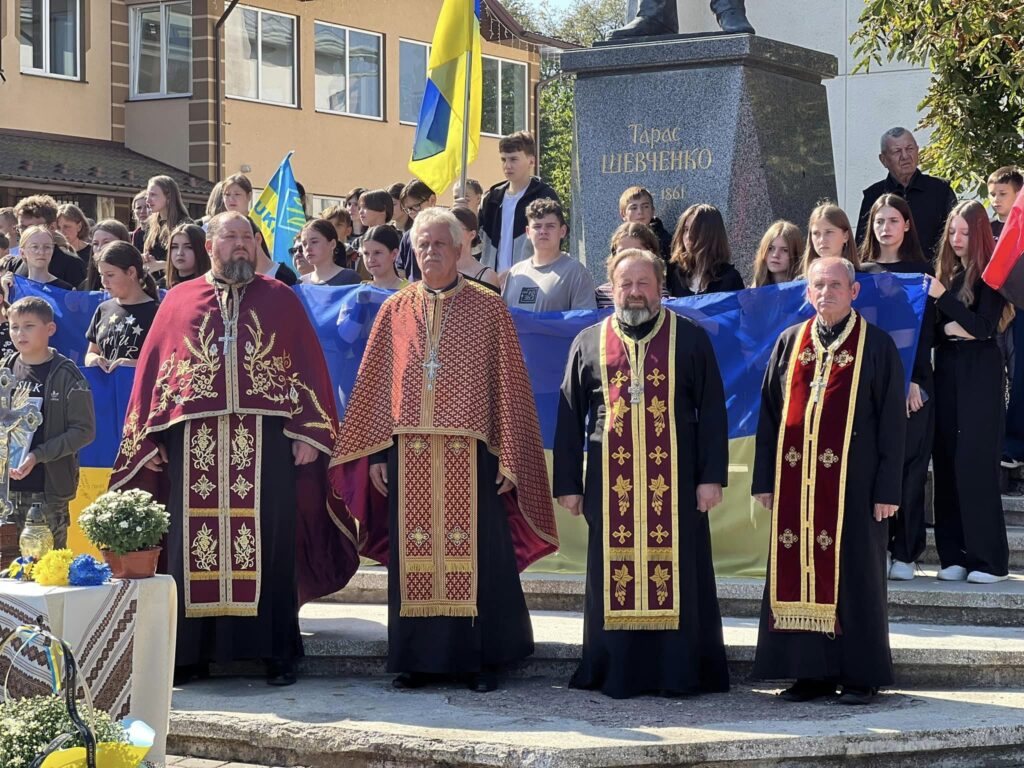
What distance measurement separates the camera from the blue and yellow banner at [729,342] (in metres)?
8.45

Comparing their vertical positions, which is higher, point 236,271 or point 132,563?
point 236,271

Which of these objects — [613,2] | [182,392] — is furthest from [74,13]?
[613,2]

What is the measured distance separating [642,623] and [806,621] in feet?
2.22

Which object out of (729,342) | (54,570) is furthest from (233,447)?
(729,342)

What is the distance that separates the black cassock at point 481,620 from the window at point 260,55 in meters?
21.7

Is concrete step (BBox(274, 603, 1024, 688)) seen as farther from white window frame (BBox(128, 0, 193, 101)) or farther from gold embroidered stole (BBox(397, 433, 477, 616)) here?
white window frame (BBox(128, 0, 193, 101))

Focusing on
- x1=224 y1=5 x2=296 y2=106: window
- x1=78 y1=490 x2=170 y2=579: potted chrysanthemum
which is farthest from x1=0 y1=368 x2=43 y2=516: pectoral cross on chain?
x1=224 y1=5 x2=296 y2=106: window

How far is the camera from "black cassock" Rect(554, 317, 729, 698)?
7258mm

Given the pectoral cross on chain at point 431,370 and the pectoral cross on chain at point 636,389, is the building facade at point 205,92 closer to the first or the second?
the pectoral cross on chain at point 431,370

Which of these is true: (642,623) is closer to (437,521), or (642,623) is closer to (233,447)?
(437,521)

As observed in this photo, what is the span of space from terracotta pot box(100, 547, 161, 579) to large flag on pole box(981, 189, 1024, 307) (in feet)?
13.7

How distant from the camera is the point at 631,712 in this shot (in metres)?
6.91

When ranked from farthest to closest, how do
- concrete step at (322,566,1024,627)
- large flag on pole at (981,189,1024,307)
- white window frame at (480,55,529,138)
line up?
white window frame at (480,55,529,138)
large flag on pole at (981,189,1024,307)
concrete step at (322,566,1024,627)

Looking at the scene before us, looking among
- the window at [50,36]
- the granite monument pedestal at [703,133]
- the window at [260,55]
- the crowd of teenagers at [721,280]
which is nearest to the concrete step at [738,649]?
the crowd of teenagers at [721,280]
